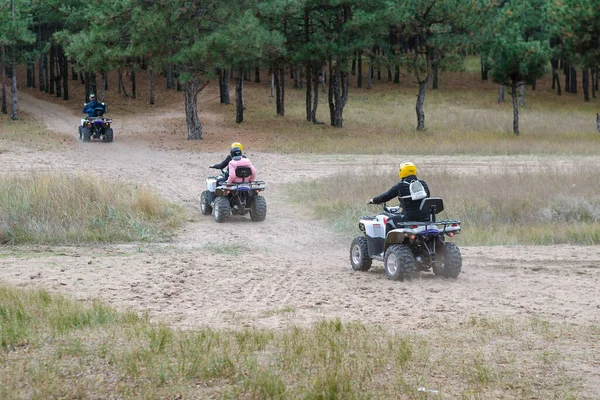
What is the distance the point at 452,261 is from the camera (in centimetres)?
1171

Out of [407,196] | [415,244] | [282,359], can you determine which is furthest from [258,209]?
[282,359]

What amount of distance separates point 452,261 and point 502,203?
22.5 ft

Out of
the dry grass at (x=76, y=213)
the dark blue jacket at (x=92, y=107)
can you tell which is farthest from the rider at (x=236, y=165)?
the dark blue jacket at (x=92, y=107)

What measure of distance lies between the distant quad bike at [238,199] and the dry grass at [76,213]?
95 cm

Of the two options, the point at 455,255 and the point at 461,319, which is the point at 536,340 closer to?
the point at 461,319

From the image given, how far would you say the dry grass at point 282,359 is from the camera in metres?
6.38

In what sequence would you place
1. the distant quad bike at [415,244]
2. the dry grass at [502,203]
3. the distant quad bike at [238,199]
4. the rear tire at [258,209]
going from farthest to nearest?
the rear tire at [258,209]
the distant quad bike at [238,199]
the dry grass at [502,203]
the distant quad bike at [415,244]

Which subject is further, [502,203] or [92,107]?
[92,107]

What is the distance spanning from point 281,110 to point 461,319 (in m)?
38.1

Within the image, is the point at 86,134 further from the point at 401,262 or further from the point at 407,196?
the point at 401,262

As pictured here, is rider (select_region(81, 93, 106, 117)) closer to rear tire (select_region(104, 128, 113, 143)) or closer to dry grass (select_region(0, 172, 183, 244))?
rear tire (select_region(104, 128, 113, 143))

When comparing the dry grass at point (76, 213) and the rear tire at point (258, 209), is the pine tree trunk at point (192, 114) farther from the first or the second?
the rear tire at point (258, 209)

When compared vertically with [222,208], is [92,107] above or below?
above

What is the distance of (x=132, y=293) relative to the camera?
10852mm
